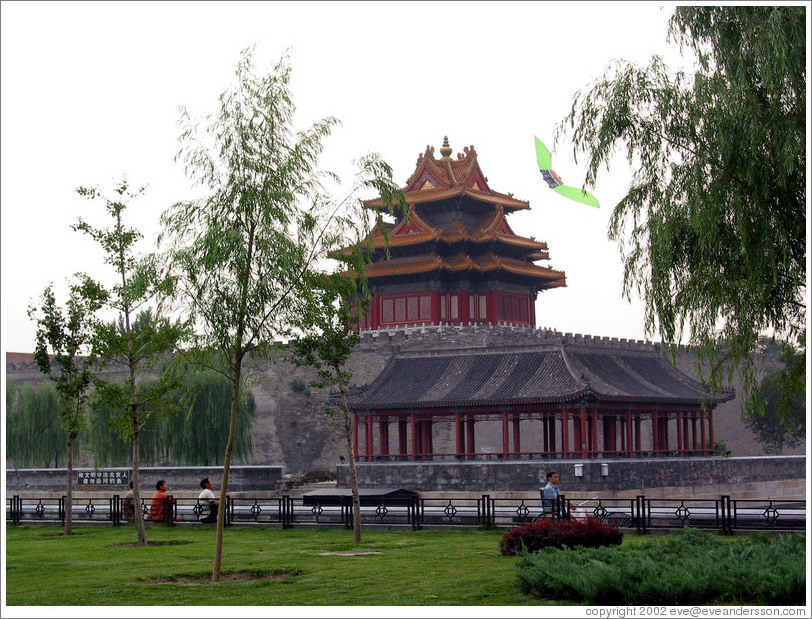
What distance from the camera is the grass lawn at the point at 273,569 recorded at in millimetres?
12125

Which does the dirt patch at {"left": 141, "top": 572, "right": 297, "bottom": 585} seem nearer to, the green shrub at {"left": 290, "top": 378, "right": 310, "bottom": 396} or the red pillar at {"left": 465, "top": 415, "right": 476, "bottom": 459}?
the red pillar at {"left": 465, "top": 415, "right": 476, "bottom": 459}

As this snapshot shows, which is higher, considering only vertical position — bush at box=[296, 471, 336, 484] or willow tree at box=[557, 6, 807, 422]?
willow tree at box=[557, 6, 807, 422]

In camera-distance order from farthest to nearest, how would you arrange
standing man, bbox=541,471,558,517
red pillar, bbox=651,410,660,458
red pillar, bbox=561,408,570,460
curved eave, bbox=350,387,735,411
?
1. red pillar, bbox=651,410,660,458
2. curved eave, bbox=350,387,735,411
3. red pillar, bbox=561,408,570,460
4. standing man, bbox=541,471,558,517

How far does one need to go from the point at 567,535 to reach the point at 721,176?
4.57m

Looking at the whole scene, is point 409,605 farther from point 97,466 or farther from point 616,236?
point 97,466

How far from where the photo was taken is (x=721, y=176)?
44.1 feet

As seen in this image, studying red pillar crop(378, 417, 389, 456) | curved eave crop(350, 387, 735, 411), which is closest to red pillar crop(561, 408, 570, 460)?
curved eave crop(350, 387, 735, 411)

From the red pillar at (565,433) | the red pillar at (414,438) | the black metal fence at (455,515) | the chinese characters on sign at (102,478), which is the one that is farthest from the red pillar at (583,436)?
the chinese characters on sign at (102,478)

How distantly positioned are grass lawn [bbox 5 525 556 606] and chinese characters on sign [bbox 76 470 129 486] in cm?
1412

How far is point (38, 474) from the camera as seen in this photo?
3828 cm

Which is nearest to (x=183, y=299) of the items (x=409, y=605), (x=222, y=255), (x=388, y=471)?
Answer: (x=222, y=255)

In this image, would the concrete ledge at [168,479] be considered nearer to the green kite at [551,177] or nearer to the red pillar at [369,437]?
the red pillar at [369,437]

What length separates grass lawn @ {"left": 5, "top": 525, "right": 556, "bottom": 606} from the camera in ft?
39.8

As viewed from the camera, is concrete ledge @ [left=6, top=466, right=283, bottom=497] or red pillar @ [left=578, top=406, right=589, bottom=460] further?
concrete ledge @ [left=6, top=466, right=283, bottom=497]
